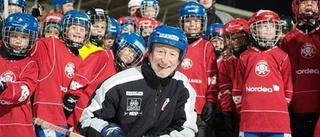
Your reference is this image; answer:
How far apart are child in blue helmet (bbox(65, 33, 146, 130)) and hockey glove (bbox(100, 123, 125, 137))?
137cm

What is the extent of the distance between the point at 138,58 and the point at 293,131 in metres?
1.34

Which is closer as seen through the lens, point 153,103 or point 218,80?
point 153,103

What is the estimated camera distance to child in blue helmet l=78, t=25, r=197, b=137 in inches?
125

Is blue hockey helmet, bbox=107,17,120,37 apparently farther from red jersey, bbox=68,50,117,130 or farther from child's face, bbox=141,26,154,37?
red jersey, bbox=68,50,117,130

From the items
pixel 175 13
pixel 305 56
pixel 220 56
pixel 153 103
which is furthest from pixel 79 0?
pixel 153 103

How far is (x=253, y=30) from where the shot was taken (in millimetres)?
4391

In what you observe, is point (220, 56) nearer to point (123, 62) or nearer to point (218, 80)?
point (218, 80)

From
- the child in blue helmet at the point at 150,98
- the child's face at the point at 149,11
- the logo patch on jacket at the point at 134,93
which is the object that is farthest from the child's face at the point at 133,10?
the logo patch on jacket at the point at 134,93

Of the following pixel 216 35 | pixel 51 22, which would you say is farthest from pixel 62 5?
pixel 216 35

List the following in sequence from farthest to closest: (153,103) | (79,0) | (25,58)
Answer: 1. (79,0)
2. (25,58)
3. (153,103)

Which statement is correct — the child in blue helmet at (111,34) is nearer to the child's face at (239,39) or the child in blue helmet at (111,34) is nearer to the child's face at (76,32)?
the child's face at (76,32)

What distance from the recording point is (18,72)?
13.6 feet

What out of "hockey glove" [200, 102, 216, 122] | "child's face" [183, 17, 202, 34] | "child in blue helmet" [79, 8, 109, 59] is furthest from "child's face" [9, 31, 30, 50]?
"hockey glove" [200, 102, 216, 122]

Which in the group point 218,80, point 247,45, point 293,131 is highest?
point 247,45
